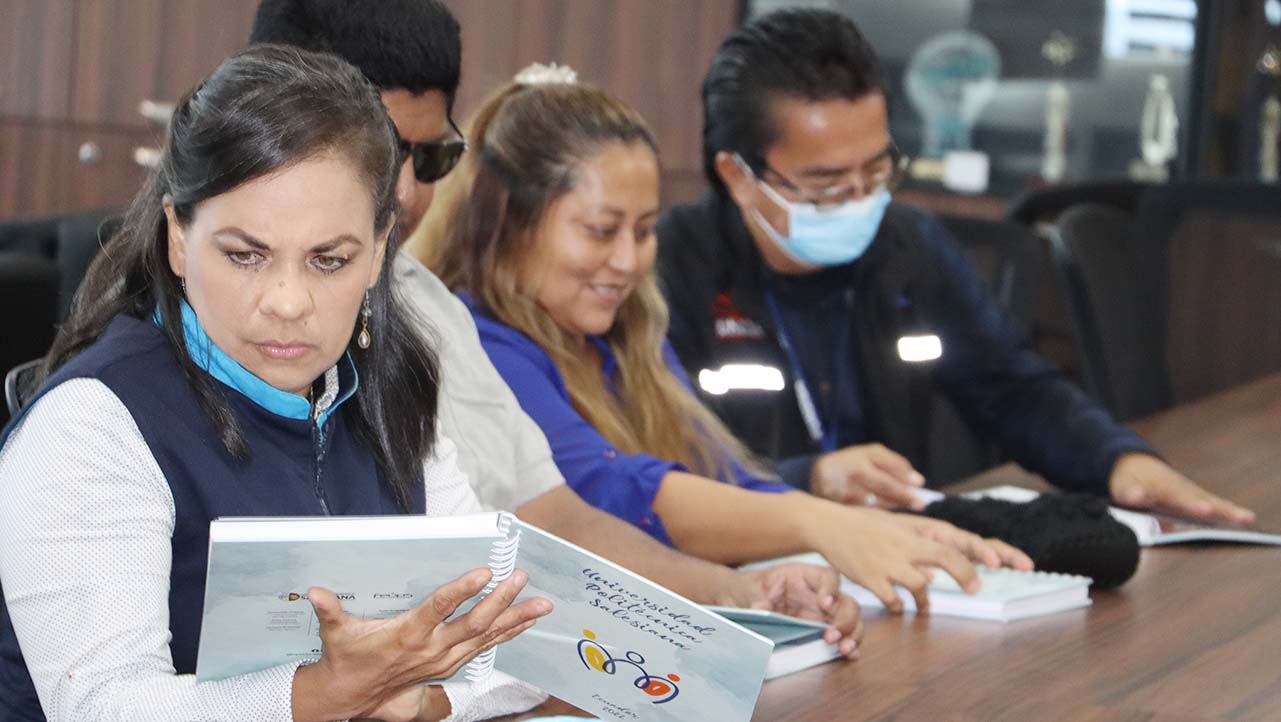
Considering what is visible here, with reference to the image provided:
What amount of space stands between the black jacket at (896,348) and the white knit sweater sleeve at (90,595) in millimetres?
1281

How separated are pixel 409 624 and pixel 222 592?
12 centimetres

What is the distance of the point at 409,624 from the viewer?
0.99 m

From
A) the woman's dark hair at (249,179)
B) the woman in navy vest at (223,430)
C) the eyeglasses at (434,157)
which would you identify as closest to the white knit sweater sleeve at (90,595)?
the woman in navy vest at (223,430)

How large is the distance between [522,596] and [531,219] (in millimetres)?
945

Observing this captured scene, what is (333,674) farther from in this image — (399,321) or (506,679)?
(399,321)

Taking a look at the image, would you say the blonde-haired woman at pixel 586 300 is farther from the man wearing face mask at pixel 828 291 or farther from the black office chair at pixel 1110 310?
the black office chair at pixel 1110 310

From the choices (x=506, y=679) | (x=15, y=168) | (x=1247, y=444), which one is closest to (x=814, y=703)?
(x=506, y=679)

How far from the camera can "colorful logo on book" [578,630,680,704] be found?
3.58ft

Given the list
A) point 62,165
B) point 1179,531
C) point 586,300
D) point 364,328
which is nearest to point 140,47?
point 62,165

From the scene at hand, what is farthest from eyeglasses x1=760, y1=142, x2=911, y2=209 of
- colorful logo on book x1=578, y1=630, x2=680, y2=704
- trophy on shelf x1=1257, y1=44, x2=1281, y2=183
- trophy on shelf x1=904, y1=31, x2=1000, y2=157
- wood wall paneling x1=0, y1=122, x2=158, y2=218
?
wood wall paneling x1=0, y1=122, x2=158, y2=218

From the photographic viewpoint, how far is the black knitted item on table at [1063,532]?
169 cm

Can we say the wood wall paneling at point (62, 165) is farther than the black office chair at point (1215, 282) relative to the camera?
Yes

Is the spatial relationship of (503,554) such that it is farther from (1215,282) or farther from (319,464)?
(1215,282)

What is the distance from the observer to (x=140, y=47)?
6.11 metres
